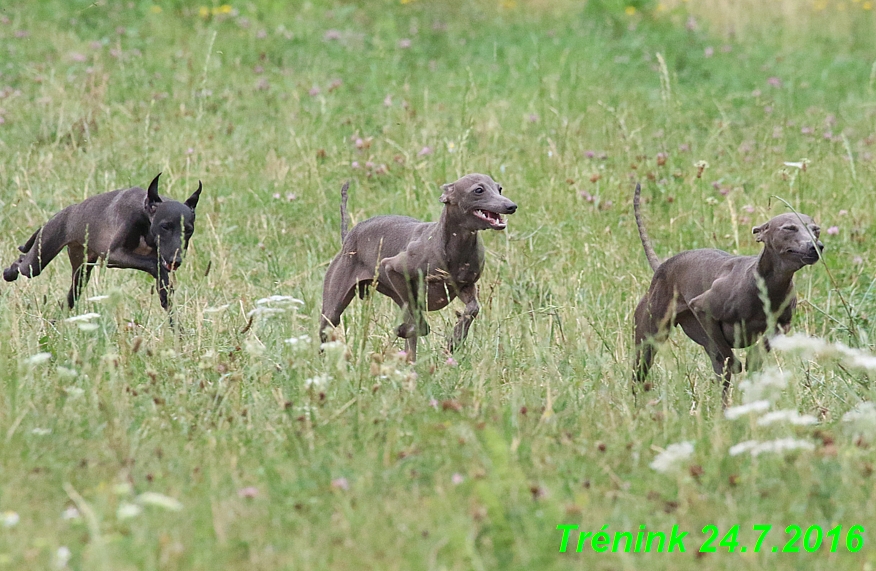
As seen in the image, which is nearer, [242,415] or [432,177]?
[242,415]

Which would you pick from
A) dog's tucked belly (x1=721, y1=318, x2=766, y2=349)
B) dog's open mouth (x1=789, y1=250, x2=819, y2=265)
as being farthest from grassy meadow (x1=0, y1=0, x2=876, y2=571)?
dog's open mouth (x1=789, y1=250, x2=819, y2=265)

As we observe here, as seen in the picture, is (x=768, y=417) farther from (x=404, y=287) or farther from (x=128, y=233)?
(x=128, y=233)

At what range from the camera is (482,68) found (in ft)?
44.3

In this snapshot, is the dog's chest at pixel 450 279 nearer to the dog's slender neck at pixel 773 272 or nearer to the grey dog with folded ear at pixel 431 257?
the grey dog with folded ear at pixel 431 257

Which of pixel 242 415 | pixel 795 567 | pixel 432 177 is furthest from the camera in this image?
pixel 432 177

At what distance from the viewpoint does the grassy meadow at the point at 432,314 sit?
3.81 m

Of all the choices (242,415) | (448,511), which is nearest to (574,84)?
(242,415)

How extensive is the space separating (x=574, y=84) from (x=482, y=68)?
5.37 feet

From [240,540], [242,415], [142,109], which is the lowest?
[142,109]

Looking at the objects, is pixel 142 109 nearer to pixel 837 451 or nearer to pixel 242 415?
pixel 242 415

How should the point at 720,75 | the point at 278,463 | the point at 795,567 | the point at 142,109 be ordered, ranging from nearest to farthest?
the point at 795,567 → the point at 278,463 → the point at 142,109 → the point at 720,75

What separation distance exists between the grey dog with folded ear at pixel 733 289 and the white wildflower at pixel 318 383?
1.75m

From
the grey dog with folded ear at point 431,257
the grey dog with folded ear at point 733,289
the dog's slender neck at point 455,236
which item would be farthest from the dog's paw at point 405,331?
the grey dog with folded ear at point 733,289

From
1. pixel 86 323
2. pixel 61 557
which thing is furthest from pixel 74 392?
pixel 61 557
